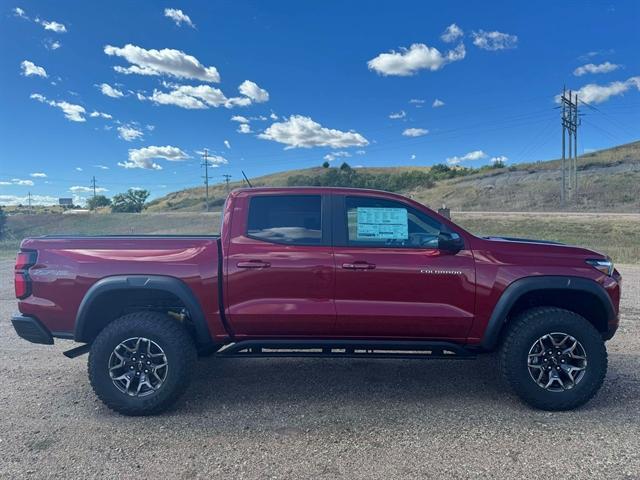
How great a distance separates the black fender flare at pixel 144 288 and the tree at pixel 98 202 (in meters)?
90.4

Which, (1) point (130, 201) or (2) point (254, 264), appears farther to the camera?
(1) point (130, 201)

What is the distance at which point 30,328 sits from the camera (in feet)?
11.5

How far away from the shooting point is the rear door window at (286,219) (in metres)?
3.60

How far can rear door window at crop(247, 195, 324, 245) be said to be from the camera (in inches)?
142

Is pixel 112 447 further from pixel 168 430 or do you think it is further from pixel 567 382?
pixel 567 382

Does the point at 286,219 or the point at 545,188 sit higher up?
the point at 545,188

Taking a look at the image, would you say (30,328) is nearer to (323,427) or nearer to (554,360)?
(323,427)

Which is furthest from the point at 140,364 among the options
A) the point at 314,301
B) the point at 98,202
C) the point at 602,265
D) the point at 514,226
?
the point at 98,202

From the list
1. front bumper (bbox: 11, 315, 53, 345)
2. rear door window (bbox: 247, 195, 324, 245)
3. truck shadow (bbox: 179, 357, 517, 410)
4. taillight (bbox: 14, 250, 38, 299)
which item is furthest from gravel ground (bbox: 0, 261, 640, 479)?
rear door window (bbox: 247, 195, 324, 245)

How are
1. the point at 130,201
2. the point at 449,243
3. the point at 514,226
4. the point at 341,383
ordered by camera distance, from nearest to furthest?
the point at 449,243
the point at 341,383
the point at 514,226
the point at 130,201

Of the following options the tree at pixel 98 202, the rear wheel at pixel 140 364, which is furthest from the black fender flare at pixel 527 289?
the tree at pixel 98 202

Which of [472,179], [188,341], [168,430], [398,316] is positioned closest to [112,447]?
[168,430]

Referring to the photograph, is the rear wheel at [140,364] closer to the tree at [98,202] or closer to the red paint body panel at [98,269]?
the red paint body panel at [98,269]

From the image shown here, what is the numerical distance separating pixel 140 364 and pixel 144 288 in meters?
0.62
